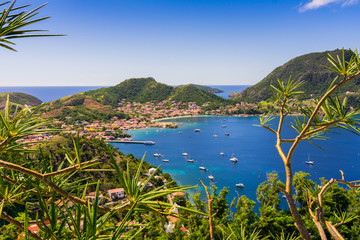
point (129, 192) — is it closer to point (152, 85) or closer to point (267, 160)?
point (267, 160)

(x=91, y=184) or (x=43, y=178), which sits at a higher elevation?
(x=43, y=178)

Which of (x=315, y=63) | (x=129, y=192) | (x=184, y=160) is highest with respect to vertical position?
(x=315, y=63)

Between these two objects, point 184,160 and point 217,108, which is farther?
point 217,108

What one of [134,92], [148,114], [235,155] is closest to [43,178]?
[235,155]

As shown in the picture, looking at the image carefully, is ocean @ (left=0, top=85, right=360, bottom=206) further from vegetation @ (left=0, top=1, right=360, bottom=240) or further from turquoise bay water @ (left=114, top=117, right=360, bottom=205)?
vegetation @ (left=0, top=1, right=360, bottom=240)

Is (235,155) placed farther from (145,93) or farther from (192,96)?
(145,93)

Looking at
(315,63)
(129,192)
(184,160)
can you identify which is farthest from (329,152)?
(315,63)
